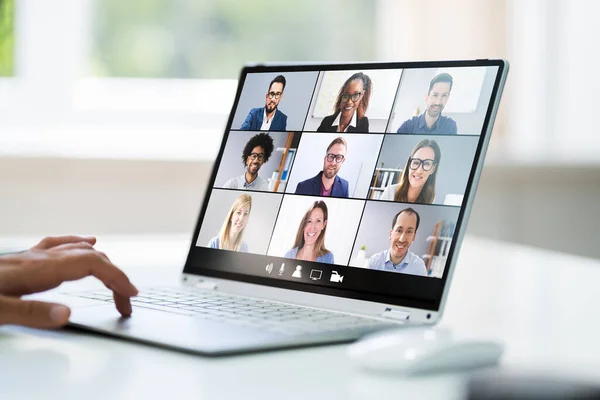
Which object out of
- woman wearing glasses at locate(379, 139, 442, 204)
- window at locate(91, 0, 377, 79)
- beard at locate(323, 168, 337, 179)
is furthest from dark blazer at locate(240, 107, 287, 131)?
window at locate(91, 0, 377, 79)

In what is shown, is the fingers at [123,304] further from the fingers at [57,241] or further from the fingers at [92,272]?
the fingers at [57,241]

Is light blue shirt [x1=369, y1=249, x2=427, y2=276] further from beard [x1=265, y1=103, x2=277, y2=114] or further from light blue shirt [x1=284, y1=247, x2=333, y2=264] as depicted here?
beard [x1=265, y1=103, x2=277, y2=114]

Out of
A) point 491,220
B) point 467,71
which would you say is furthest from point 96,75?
point 467,71

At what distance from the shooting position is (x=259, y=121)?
1081mm

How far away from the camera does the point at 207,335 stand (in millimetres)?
721

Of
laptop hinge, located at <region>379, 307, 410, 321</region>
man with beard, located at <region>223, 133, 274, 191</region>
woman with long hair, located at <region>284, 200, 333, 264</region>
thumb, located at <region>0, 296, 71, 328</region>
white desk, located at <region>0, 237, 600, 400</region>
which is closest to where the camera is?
white desk, located at <region>0, 237, 600, 400</region>

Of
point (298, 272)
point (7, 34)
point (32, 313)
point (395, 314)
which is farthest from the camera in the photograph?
point (7, 34)

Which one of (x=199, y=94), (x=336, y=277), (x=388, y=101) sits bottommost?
(x=336, y=277)

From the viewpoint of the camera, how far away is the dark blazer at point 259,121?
105 centimetres

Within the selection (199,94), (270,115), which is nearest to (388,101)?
(270,115)

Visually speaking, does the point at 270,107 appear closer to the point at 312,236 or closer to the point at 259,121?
the point at 259,121

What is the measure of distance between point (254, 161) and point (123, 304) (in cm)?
31

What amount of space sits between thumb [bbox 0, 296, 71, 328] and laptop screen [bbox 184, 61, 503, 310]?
30cm

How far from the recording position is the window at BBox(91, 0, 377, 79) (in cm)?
296
